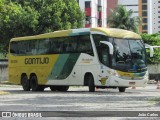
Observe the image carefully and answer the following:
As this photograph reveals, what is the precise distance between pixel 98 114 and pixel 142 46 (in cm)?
1487

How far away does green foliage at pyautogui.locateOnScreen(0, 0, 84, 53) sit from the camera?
53.0 metres

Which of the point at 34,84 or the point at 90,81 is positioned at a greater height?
the point at 90,81

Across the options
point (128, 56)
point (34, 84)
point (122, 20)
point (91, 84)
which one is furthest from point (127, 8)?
point (128, 56)

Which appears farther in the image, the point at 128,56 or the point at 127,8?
the point at 127,8

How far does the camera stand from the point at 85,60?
94.1ft

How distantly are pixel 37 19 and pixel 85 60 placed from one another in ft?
84.3

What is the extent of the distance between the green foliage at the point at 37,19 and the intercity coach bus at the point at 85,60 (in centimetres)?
2052

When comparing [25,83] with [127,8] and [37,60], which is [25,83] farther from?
[127,8]

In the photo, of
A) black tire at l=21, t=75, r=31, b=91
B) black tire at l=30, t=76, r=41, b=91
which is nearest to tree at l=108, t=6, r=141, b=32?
black tire at l=21, t=75, r=31, b=91

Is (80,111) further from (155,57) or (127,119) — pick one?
(155,57)

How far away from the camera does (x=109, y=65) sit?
27.7 meters

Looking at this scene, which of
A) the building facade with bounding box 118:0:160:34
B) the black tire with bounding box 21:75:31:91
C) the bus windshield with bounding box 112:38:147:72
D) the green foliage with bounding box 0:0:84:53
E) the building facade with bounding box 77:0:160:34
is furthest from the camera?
the building facade with bounding box 118:0:160:34

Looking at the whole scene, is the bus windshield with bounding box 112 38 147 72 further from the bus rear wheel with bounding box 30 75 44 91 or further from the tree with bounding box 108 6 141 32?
the tree with bounding box 108 6 141 32

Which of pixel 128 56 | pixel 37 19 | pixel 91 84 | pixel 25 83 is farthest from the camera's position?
pixel 37 19
